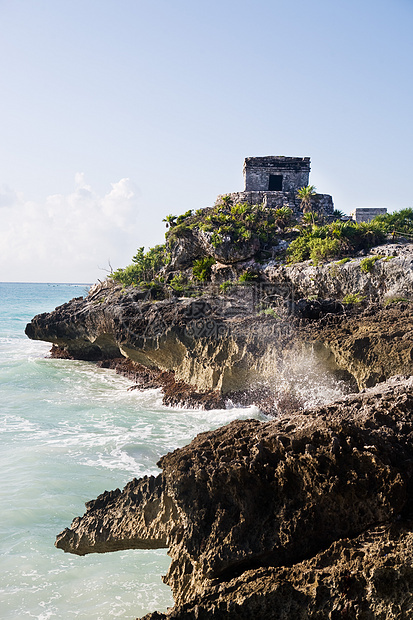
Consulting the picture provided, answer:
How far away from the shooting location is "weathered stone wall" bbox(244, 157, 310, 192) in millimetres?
22500

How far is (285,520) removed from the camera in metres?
3.53

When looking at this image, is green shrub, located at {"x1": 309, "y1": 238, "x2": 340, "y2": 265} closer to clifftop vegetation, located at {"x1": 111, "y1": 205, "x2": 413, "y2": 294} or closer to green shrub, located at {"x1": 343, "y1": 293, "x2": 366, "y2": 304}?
clifftop vegetation, located at {"x1": 111, "y1": 205, "x2": 413, "y2": 294}

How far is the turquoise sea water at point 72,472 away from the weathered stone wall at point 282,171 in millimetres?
11796

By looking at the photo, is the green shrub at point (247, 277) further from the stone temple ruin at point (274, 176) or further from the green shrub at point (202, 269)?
the stone temple ruin at point (274, 176)

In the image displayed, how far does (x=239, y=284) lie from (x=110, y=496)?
12.7 meters

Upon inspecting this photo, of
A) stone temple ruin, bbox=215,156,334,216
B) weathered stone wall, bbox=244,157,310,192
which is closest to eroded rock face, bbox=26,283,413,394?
stone temple ruin, bbox=215,156,334,216

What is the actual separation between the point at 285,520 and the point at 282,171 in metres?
21.1

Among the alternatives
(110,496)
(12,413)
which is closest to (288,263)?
(12,413)

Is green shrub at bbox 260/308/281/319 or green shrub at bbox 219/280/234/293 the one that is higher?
green shrub at bbox 219/280/234/293

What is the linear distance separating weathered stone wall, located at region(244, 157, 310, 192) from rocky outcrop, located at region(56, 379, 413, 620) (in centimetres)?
1971

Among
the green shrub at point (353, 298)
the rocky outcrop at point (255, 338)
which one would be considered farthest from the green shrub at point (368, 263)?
the rocky outcrop at point (255, 338)

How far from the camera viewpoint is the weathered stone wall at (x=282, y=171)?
22500mm

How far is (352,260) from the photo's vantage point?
50.9 ft

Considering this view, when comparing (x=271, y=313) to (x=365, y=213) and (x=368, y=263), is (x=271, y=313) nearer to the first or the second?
(x=368, y=263)
